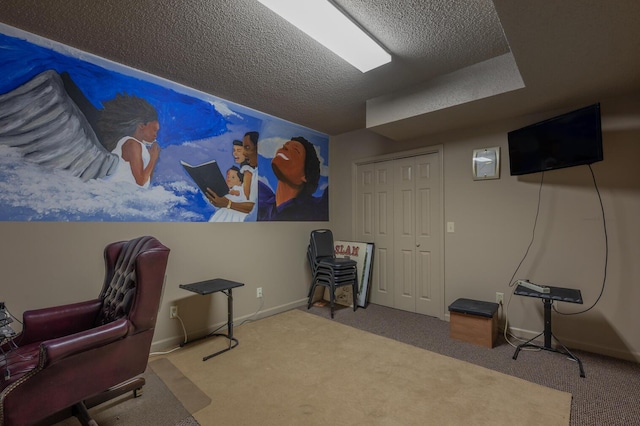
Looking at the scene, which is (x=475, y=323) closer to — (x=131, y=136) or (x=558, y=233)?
(x=558, y=233)

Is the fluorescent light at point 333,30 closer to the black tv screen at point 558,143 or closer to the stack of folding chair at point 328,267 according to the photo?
the black tv screen at point 558,143

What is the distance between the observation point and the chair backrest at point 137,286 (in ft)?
5.62

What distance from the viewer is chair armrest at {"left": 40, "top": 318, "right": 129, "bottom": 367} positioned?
1331 millimetres

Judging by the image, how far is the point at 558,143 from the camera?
2.45 meters

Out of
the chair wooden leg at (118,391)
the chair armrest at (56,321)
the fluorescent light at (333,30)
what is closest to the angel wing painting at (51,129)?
the chair armrest at (56,321)

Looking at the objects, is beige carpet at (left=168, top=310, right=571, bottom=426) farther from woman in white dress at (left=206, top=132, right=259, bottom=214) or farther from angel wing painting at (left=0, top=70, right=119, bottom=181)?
angel wing painting at (left=0, top=70, right=119, bottom=181)

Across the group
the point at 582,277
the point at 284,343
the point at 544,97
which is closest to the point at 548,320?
the point at 582,277

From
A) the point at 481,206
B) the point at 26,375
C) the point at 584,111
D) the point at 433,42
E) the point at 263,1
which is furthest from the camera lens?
the point at 481,206

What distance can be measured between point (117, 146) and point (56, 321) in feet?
4.47

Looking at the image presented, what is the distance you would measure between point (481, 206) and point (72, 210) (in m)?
3.77

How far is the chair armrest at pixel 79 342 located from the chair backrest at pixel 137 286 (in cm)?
9

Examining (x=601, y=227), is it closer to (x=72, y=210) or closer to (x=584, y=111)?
(x=584, y=111)

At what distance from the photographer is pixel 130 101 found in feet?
7.98

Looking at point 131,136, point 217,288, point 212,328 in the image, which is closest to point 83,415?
point 217,288
